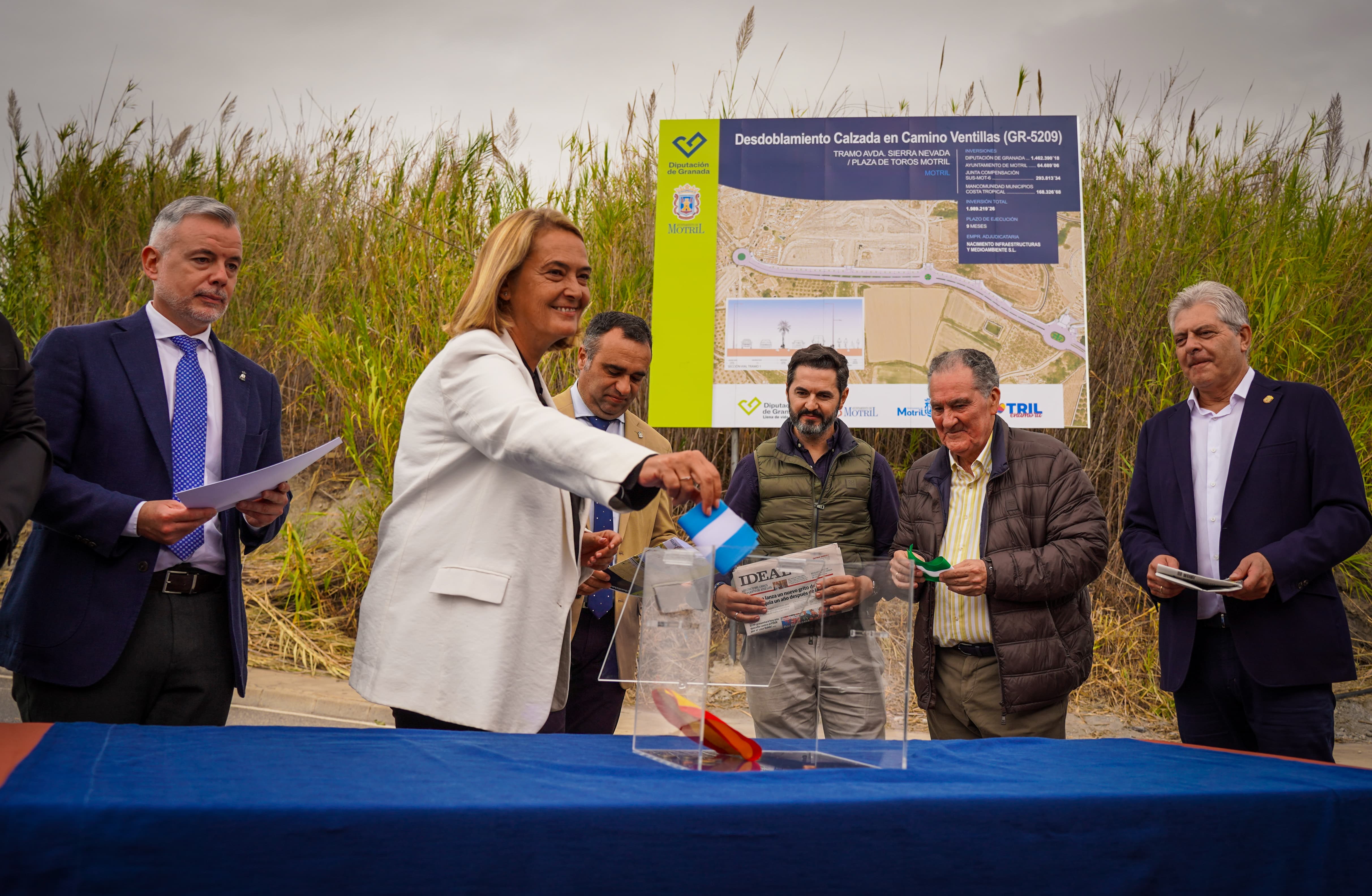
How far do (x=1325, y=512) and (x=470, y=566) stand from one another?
221 cm

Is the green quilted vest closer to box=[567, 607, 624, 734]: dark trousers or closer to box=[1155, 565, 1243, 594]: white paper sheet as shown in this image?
box=[567, 607, 624, 734]: dark trousers

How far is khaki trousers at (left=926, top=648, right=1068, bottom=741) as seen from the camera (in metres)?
2.78

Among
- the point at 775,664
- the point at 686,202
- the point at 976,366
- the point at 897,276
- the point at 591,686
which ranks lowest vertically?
the point at 591,686

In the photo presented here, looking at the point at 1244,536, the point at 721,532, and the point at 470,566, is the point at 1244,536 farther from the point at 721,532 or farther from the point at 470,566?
the point at 470,566

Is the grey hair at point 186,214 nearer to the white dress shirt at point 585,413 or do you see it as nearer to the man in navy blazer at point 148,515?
the man in navy blazer at point 148,515

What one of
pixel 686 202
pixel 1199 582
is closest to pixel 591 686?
pixel 1199 582

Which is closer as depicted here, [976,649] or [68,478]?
[68,478]

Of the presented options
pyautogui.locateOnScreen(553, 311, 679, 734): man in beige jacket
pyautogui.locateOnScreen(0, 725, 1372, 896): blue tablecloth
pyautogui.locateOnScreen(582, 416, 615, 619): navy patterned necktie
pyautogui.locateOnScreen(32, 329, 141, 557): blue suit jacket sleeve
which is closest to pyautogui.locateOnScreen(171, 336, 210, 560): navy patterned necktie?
pyautogui.locateOnScreen(32, 329, 141, 557): blue suit jacket sleeve

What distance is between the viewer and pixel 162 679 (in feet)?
7.47

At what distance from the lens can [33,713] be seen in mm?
2211

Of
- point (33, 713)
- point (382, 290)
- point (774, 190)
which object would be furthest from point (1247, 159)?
point (33, 713)

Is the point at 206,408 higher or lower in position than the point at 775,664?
higher

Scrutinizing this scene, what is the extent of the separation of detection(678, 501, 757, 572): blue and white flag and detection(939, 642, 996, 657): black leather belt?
148 centimetres

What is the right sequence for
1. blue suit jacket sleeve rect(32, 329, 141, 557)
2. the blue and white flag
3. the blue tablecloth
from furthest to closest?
1. blue suit jacket sleeve rect(32, 329, 141, 557)
2. the blue and white flag
3. the blue tablecloth
